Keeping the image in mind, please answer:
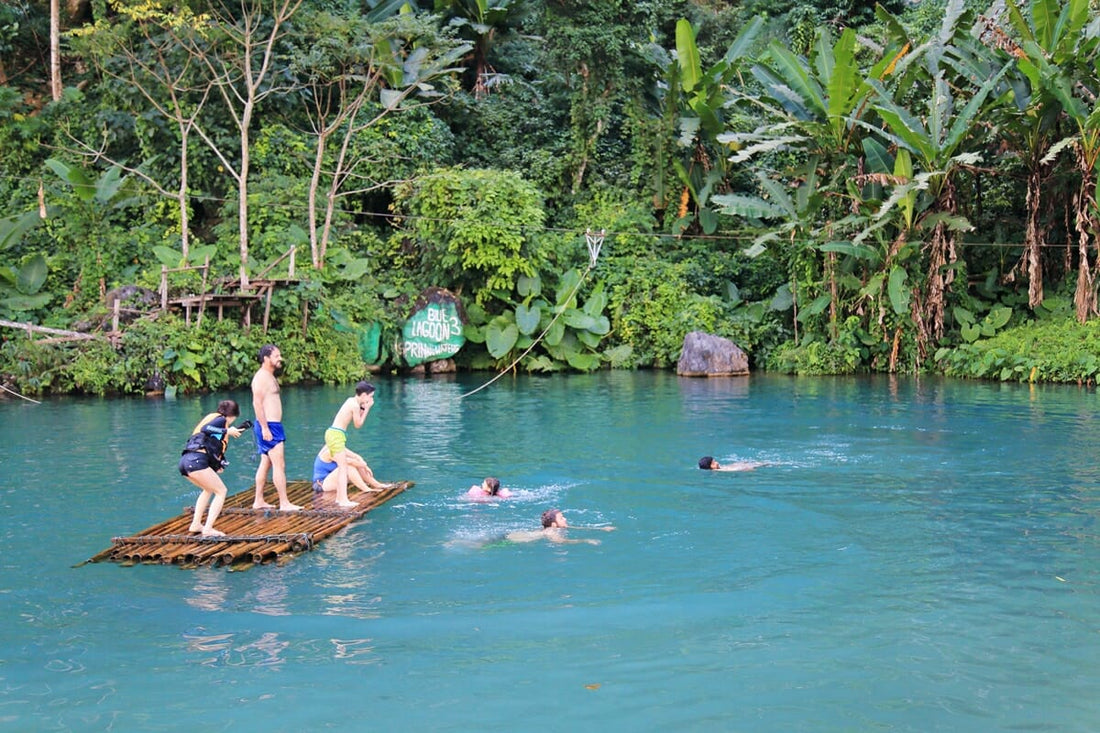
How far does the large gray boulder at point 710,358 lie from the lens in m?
24.8

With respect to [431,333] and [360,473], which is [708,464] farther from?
[431,333]

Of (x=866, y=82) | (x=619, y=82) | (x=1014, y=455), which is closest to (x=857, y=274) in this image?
(x=866, y=82)

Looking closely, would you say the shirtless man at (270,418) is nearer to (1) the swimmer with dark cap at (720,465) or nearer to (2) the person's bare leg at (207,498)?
(2) the person's bare leg at (207,498)

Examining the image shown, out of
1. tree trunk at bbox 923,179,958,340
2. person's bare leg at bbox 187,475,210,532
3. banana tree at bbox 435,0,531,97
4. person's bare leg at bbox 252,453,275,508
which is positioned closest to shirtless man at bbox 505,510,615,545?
person's bare leg at bbox 252,453,275,508

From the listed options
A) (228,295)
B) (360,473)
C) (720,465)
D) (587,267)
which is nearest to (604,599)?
(360,473)

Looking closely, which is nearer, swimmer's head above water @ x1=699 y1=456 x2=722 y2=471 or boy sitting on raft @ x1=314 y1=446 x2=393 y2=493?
boy sitting on raft @ x1=314 y1=446 x2=393 y2=493

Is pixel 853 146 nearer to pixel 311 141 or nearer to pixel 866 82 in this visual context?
pixel 866 82

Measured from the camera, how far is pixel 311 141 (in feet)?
92.7

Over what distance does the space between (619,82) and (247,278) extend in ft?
42.5

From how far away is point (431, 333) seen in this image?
2555 cm

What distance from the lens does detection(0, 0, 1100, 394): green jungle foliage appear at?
21797mm

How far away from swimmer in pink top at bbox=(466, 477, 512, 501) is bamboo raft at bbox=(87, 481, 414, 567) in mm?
977

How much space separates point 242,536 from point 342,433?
76.4 inches

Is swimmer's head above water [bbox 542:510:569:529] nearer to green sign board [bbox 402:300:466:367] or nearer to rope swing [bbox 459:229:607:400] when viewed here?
rope swing [bbox 459:229:607:400]
